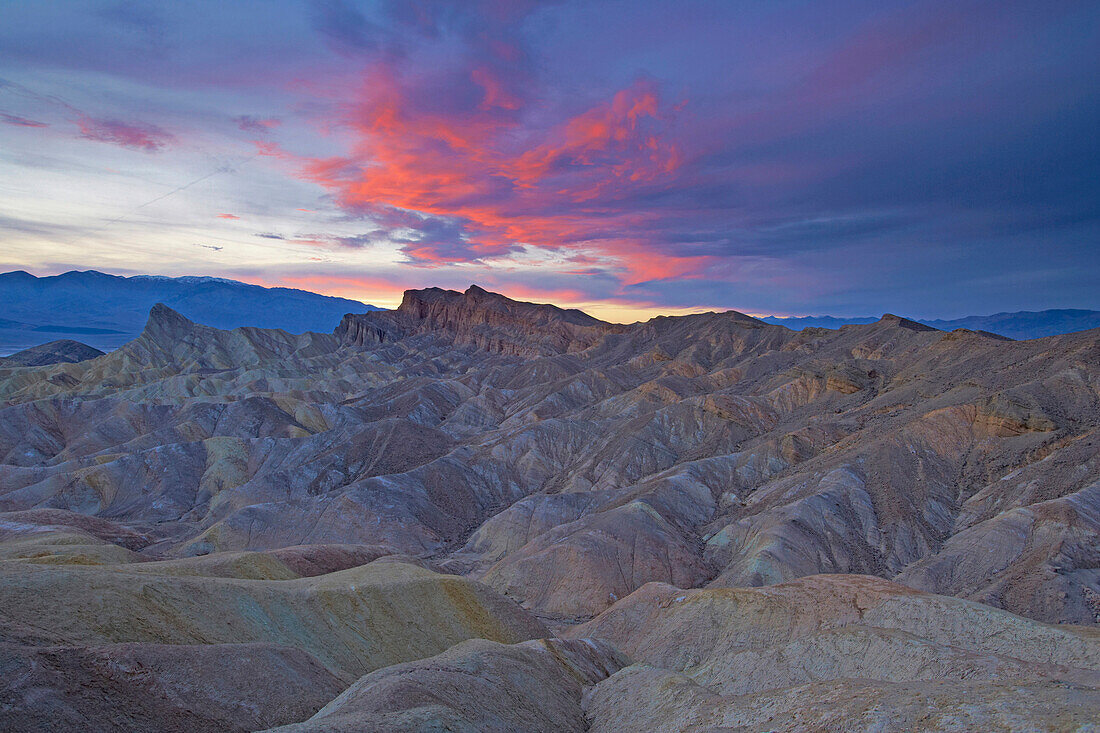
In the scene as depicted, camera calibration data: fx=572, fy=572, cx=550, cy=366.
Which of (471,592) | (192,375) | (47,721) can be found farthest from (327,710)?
(192,375)

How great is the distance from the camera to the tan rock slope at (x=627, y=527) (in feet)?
60.2

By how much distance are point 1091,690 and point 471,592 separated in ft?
84.3

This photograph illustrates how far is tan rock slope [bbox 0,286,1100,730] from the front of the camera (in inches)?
723

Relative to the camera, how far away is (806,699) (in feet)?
46.4

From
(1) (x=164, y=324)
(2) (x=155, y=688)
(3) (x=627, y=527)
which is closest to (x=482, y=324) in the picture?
(1) (x=164, y=324)

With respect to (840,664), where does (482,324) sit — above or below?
above

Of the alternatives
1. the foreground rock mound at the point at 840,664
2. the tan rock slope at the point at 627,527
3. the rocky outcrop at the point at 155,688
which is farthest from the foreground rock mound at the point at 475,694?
the rocky outcrop at the point at 155,688

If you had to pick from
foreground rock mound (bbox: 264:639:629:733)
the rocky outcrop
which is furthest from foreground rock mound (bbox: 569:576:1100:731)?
the rocky outcrop

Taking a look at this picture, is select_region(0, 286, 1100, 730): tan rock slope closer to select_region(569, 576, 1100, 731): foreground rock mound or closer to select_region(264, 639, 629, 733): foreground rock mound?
select_region(569, 576, 1100, 731): foreground rock mound

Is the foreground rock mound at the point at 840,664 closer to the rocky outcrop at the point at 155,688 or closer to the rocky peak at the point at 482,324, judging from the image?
the rocky outcrop at the point at 155,688

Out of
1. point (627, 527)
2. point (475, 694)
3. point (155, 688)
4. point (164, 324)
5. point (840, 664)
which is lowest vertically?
point (627, 527)

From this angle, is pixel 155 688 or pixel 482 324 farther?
pixel 482 324

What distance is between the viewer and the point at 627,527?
46625 mm

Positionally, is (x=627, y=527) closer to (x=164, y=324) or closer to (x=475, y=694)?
(x=475, y=694)
